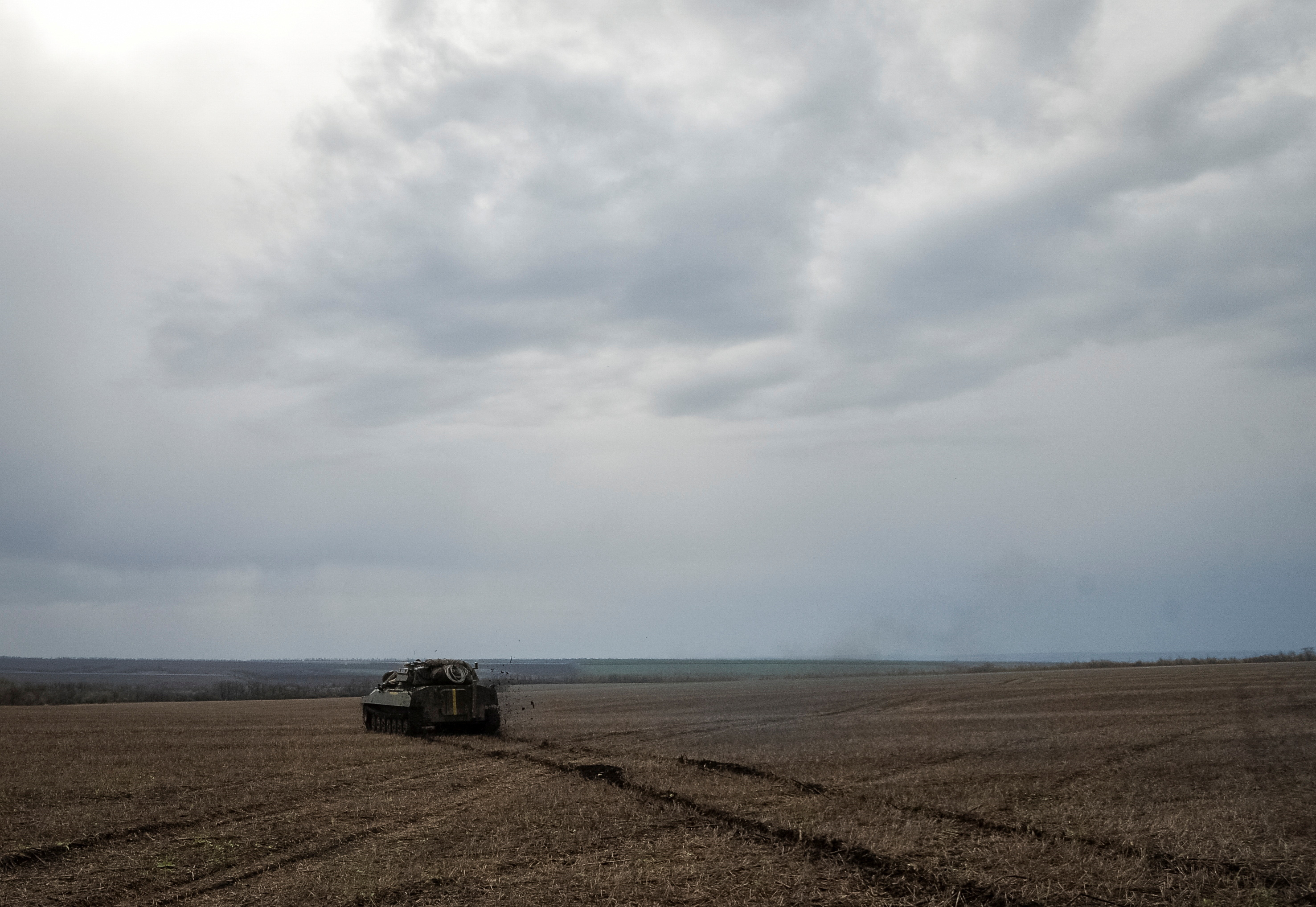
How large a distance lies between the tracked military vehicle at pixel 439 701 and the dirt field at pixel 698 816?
1011 millimetres

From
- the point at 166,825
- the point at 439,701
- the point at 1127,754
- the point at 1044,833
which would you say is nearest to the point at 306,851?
the point at 166,825

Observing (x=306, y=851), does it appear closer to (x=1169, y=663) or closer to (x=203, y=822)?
(x=203, y=822)

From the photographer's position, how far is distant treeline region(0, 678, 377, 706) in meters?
75.1

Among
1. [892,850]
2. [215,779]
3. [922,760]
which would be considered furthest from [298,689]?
[892,850]

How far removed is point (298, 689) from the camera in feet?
325

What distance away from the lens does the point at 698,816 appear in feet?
46.5

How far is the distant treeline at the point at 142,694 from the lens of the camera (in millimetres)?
75062

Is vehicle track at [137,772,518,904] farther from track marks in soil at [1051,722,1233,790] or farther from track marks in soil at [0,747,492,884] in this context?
track marks in soil at [1051,722,1233,790]

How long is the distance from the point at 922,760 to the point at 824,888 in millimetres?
10828

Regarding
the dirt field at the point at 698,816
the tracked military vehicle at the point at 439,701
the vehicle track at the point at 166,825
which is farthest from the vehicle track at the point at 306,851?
the tracked military vehicle at the point at 439,701

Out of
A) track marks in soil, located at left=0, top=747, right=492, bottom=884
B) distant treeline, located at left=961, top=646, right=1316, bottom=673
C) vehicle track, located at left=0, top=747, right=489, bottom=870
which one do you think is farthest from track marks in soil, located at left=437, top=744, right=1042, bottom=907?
distant treeline, located at left=961, top=646, right=1316, bottom=673

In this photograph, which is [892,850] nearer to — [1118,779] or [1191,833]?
[1191,833]

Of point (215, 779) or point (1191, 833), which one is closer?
point (1191, 833)

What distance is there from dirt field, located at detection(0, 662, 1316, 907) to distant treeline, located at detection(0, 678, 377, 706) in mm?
47748
